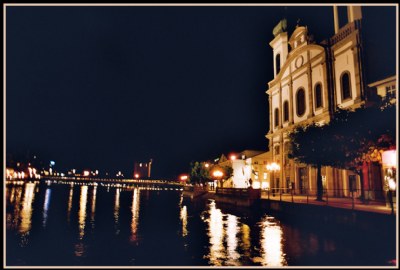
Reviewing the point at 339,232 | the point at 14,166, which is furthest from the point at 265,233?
the point at 14,166

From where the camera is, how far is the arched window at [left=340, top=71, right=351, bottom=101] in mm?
34669

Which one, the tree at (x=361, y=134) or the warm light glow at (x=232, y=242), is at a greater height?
the tree at (x=361, y=134)

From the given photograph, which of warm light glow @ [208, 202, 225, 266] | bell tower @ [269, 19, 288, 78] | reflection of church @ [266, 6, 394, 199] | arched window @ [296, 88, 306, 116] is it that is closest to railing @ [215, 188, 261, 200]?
reflection of church @ [266, 6, 394, 199]

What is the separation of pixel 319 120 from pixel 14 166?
108984mm

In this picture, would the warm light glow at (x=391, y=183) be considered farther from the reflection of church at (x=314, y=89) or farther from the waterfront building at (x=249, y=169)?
the waterfront building at (x=249, y=169)

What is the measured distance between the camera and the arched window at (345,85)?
114 ft

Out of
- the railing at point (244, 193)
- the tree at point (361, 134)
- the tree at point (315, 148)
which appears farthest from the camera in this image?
the railing at point (244, 193)

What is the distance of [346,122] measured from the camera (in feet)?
85.8

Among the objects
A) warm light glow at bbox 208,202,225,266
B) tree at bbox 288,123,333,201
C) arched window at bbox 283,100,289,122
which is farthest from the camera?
arched window at bbox 283,100,289,122

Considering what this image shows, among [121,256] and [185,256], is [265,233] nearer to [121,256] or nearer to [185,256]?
[185,256]

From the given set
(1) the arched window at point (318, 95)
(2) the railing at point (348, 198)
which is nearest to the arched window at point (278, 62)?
(1) the arched window at point (318, 95)

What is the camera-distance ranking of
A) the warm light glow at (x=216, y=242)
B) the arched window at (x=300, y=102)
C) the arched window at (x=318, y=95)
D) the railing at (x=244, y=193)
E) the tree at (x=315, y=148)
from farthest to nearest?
the arched window at (x=300, y=102)
the arched window at (x=318, y=95)
the railing at (x=244, y=193)
the tree at (x=315, y=148)
the warm light glow at (x=216, y=242)

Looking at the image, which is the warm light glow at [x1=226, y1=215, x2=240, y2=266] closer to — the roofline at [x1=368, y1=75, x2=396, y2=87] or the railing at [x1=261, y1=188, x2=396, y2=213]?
the railing at [x1=261, y1=188, x2=396, y2=213]

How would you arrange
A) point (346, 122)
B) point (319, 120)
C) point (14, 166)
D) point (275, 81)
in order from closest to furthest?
point (346, 122), point (319, 120), point (275, 81), point (14, 166)
